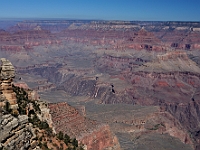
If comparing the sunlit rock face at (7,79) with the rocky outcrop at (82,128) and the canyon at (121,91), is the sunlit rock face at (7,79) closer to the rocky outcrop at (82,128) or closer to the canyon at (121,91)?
the canyon at (121,91)

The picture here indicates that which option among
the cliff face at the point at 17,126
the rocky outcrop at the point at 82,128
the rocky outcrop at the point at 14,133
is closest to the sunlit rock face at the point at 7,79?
the cliff face at the point at 17,126

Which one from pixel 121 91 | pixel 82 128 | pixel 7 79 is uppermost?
pixel 7 79

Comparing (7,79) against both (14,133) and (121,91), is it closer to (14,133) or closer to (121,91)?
(14,133)

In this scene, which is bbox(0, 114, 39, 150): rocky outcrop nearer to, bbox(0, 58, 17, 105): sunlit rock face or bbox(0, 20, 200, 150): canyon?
bbox(0, 58, 17, 105): sunlit rock face

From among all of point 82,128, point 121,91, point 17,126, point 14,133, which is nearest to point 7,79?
point 17,126

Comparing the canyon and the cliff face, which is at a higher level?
the cliff face

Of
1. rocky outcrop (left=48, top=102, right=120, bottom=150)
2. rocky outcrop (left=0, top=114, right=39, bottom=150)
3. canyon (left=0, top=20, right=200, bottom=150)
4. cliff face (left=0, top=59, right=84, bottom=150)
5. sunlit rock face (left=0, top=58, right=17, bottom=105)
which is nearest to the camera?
rocky outcrop (left=0, top=114, right=39, bottom=150)

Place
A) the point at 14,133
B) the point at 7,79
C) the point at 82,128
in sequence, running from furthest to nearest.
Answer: the point at 82,128, the point at 7,79, the point at 14,133

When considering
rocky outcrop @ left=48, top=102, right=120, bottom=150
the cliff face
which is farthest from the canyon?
the cliff face

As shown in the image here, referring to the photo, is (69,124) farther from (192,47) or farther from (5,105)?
(192,47)
